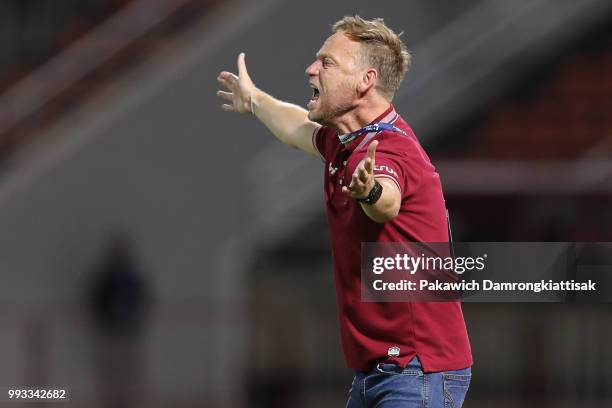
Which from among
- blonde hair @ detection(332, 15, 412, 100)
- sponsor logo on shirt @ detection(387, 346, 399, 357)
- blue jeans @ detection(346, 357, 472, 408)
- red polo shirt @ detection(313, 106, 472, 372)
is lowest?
blue jeans @ detection(346, 357, 472, 408)

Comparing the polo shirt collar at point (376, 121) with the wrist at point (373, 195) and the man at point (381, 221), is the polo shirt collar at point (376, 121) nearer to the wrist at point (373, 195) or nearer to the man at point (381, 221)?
the man at point (381, 221)

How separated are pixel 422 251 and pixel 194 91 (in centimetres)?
847

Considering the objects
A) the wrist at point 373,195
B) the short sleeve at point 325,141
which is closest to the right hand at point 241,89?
the short sleeve at point 325,141

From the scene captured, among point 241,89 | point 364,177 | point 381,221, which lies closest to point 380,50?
point 381,221

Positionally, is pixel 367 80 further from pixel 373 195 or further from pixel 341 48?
pixel 373 195

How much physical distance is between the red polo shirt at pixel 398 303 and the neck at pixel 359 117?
0.29 feet

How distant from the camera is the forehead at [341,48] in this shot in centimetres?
427

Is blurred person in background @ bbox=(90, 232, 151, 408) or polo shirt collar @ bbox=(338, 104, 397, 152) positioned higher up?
blurred person in background @ bbox=(90, 232, 151, 408)

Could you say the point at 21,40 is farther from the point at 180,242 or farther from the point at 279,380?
the point at 279,380

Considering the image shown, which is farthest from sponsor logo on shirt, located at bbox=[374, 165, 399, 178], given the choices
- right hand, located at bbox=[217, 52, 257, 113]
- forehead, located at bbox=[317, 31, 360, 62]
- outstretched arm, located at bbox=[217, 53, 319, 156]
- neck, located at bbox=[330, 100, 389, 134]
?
right hand, located at bbox=[217, 52, 257, 113]

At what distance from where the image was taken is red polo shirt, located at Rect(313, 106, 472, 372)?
4.02m

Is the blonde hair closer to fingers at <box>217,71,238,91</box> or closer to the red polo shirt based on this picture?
the red polo shirt

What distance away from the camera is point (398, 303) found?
13.3ft

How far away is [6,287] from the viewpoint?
38.6 ft
